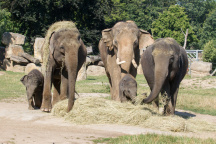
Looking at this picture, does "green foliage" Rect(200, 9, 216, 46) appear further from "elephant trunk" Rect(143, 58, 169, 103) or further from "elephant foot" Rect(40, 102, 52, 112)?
"elephant trunk" Rect(143, 58, 169, 103)

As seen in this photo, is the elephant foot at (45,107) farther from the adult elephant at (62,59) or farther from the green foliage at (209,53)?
the green foliage at (209,53)

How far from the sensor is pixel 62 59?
449 inches

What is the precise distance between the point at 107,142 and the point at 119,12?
62.2 metres

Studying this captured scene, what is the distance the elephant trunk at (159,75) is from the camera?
31.8 feet

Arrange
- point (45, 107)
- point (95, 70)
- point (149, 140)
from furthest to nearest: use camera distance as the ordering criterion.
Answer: point (95, 70) → point (45, 107) → point (149, 140)

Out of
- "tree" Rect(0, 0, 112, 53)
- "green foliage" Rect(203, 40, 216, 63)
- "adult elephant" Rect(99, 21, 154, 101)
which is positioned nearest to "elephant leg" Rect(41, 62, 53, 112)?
"adult elephant" Rect(99, 21, 154, 101)

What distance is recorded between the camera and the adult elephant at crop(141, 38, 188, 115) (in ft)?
32.7

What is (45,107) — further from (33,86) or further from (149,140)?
(149,140)

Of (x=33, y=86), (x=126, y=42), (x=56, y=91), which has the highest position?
(x=126, y=42)

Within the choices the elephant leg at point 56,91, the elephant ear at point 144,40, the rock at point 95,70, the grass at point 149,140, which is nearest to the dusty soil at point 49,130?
the grass at point 149,140

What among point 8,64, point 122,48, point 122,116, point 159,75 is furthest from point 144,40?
point 8,64

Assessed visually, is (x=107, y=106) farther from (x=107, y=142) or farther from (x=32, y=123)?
(x=107, y=142)

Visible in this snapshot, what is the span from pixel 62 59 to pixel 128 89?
200 cm

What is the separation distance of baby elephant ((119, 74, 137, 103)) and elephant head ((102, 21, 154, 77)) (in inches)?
16.3
